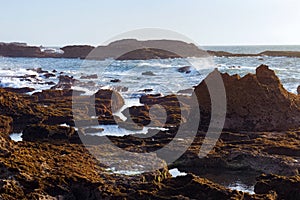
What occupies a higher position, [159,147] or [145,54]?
[145,54]

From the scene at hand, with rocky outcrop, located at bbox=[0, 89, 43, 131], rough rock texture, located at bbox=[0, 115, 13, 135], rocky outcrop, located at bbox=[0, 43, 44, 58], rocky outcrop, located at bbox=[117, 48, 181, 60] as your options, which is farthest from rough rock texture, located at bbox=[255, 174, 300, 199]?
rocky outcrop, located at bbox=[0, 43, 44, 58]

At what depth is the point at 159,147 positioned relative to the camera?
40.5 feet

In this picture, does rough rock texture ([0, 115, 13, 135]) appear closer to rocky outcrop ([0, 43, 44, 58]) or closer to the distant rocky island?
the distant rocky island

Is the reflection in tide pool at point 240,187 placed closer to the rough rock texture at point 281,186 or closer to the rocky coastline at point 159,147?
the rocky coastline at point 159,147

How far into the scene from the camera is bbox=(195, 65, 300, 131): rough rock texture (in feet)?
49.2

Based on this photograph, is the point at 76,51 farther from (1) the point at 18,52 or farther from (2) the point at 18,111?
(2) the point at 18,111

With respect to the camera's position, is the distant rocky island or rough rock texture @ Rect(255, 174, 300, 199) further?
Answer: the distant rocky island

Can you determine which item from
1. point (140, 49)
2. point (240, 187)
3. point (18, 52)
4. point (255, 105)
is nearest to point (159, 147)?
point (240, 187)

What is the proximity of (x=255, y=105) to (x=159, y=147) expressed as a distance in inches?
184

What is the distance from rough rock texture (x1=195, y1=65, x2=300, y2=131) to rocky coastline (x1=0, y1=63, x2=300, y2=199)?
0.03m

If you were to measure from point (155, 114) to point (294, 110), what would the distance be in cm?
548

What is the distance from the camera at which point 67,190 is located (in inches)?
295

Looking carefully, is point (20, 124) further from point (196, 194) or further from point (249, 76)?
point (196, 194)

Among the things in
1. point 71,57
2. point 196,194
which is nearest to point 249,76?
point 196,194
